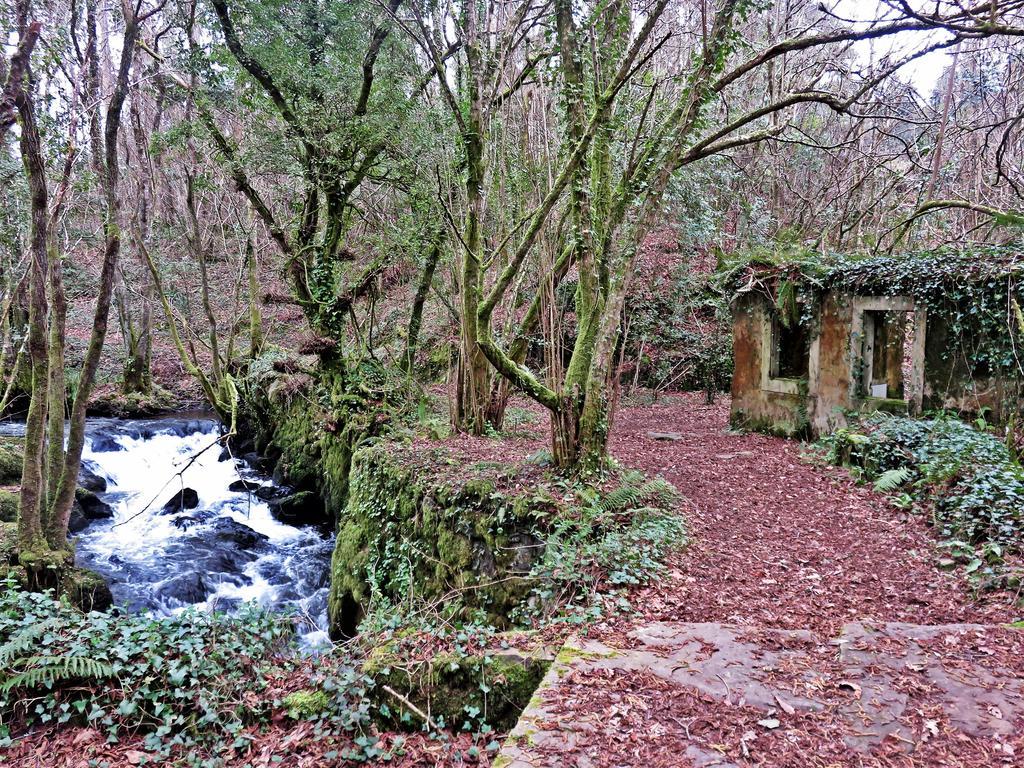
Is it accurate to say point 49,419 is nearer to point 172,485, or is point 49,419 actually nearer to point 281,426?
point 172,485

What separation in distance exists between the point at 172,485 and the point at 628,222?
988 cm

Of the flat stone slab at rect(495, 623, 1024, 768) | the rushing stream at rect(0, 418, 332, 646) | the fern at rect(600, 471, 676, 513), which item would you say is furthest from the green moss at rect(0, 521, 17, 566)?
the fern at rect(600, 471, 676, 513)

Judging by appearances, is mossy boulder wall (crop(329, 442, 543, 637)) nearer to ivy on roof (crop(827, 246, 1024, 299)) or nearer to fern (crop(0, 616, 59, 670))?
fern (crop(0, 616, 59, 670))

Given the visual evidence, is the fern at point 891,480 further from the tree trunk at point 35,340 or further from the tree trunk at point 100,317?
the tree trunk at point 35,340

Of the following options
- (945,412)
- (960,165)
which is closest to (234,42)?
(945,412)

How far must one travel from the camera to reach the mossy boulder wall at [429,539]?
541 centimetres

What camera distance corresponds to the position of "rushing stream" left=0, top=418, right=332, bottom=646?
25.1 ft

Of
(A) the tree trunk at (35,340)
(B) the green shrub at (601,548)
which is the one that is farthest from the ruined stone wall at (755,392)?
(A) the tree trunk at (35,340)

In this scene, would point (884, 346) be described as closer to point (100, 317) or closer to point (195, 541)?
point (100, 317)

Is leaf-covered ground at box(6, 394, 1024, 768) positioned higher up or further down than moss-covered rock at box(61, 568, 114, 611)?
higher up

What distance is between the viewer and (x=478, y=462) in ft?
23.0

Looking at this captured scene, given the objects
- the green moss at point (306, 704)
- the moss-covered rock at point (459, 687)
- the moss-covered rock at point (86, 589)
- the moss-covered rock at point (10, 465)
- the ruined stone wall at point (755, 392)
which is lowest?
the moss-covered rock at point (86, 589)

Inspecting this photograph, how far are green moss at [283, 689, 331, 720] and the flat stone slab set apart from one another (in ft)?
4.80

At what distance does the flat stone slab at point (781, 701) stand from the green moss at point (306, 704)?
4.80 ft
